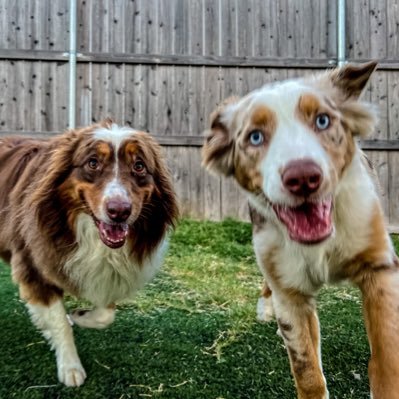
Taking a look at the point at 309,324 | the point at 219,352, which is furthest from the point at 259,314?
the point at 309,324

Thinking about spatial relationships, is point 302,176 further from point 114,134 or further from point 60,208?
point 60,208

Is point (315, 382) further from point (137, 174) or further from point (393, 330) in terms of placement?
point (137, 174)

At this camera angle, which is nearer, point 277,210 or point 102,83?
point 277,210

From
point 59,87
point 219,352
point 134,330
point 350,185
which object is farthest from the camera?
point 59,87

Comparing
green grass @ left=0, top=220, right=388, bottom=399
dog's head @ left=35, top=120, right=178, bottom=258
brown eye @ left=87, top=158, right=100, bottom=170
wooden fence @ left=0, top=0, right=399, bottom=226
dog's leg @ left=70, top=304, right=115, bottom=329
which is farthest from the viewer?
wooden fence @ left=0, top=0, right=399, bottom=226

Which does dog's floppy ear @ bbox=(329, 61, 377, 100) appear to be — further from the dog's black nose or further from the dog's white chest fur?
the dog's white chest fur

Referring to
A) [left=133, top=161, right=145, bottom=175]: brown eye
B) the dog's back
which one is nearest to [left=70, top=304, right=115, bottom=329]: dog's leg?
the dog's back

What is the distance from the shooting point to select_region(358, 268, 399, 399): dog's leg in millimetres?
1900

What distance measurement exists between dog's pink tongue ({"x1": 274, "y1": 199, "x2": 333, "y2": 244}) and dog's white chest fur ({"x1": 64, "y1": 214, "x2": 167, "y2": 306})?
139cm

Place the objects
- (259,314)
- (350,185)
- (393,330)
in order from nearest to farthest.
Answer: (393,330) < (350,185) < (259,314)

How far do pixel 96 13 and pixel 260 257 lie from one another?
241 inches

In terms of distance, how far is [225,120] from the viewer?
2.39 meters

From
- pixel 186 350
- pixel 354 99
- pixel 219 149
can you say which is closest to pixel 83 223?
pixel 186 350

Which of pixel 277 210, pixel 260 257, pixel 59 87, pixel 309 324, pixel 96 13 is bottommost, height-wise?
pixel 309 324
